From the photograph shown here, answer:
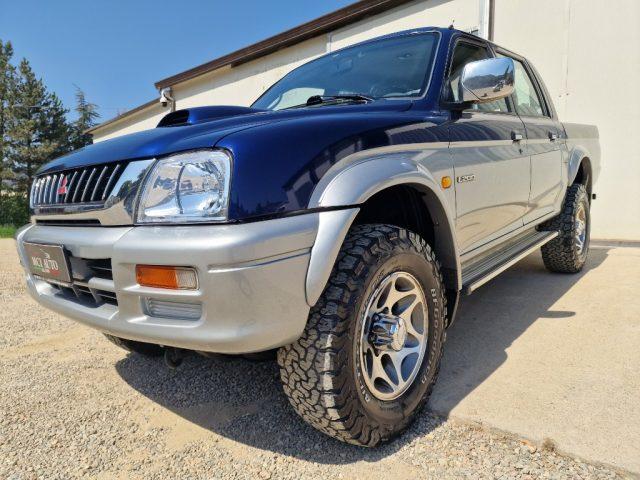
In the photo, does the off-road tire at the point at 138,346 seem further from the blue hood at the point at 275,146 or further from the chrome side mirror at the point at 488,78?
the chrome side mirror at the point at 488,78

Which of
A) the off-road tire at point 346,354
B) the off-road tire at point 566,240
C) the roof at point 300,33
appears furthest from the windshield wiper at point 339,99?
the roof at point 300,33

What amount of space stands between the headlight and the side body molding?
29 centimetres

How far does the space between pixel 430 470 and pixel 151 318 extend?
1102 mm

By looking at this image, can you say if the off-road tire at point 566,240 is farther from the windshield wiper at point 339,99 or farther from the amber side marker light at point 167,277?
the amber side marker light at point 167,277

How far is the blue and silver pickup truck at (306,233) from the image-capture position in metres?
1.37

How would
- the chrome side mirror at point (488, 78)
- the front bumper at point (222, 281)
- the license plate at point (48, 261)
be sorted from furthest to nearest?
the chrome side mirror at point (488, 78)
the license plate at point (48, 261)
the front bumper at point (222, 281)

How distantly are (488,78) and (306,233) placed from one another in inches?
49.3

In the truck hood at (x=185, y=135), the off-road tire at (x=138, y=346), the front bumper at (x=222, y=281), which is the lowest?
the off-road tire at (x=138, y=346)

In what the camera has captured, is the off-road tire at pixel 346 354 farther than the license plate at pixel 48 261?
No

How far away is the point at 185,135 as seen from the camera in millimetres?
1576

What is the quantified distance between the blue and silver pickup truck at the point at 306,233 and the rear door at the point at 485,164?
0.7 inches

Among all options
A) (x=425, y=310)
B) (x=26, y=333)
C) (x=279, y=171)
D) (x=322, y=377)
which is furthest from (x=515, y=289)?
(x=26, y=333)

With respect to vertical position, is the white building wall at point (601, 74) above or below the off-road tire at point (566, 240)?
above

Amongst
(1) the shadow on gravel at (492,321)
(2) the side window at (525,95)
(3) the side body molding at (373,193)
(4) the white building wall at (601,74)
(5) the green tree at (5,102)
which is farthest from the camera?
(5) the green tree at (5,102)
